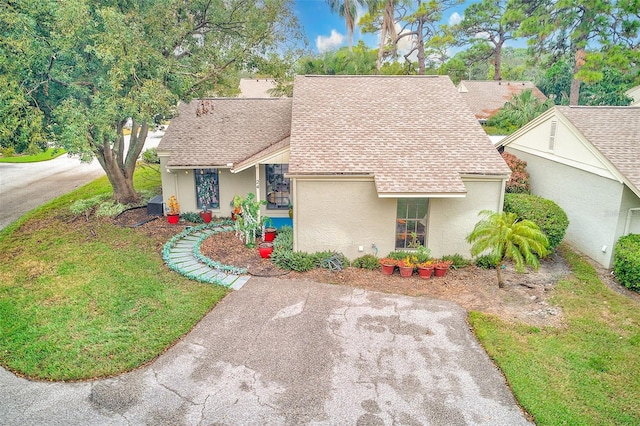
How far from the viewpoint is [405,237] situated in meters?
13.8

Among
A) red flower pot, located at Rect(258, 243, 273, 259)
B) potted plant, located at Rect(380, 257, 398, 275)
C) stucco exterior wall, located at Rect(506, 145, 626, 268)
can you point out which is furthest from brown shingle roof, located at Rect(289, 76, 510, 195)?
stucco exterior wall, located at Rect(506, 145, 626, 268)

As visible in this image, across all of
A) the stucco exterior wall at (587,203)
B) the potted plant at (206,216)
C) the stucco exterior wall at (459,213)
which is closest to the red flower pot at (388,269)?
the stucco exterior wall at (459,213)

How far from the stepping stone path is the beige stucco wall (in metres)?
2.26

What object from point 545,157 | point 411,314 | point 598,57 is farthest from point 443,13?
point 411,314

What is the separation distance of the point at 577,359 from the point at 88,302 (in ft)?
36.7

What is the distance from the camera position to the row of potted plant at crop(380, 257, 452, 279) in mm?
12883

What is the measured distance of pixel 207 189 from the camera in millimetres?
18078

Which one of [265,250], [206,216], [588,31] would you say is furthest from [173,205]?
[588,31]

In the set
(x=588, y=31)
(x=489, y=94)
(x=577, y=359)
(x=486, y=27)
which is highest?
(x=486, y=27)

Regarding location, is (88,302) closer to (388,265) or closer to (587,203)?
(388,265)

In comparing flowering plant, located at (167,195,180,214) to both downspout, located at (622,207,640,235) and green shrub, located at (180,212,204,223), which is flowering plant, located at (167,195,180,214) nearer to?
green shrub, located at (180,212,204,223)

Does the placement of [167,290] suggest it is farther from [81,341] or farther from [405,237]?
[405,237]

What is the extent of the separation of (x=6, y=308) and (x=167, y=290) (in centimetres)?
372

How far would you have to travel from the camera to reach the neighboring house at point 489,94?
1529 inches
